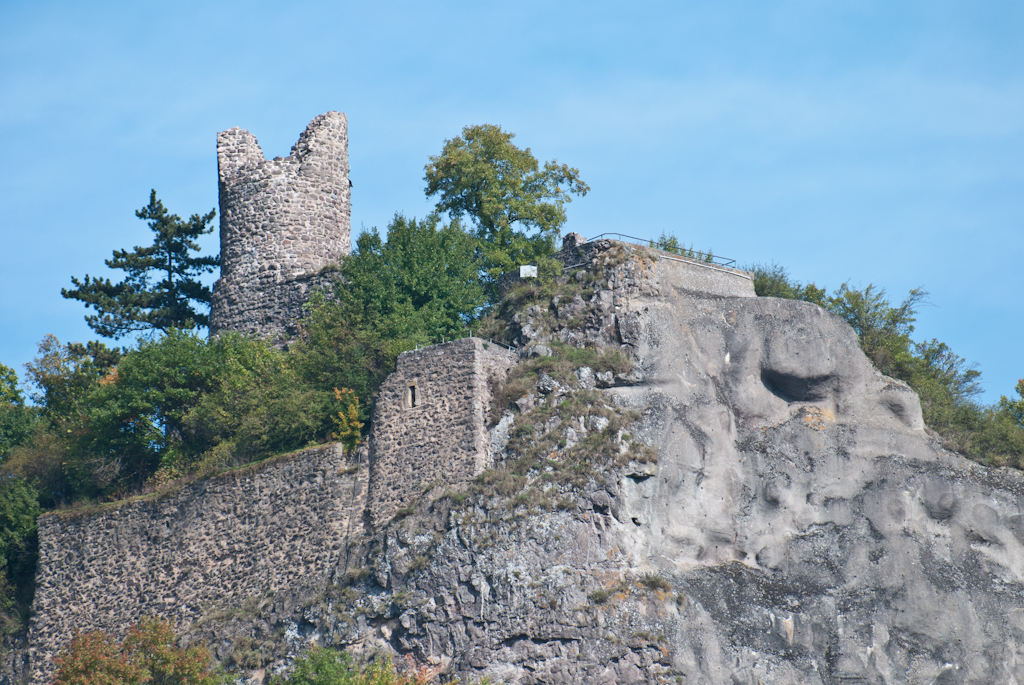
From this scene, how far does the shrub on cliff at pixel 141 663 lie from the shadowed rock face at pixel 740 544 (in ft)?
10.8

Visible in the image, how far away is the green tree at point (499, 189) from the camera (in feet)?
134

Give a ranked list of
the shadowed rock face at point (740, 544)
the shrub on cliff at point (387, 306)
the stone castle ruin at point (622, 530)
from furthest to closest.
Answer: the shrub on cliff at point (387, 306) < the stone castle ruin at point (622, 530) < the shadowed rock face at point (740, 544)

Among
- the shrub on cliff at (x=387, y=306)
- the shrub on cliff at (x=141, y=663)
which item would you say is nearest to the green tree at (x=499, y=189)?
the shrub on cliff at (x=387, y=306)

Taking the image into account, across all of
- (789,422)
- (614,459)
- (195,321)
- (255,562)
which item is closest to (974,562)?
(789,422)

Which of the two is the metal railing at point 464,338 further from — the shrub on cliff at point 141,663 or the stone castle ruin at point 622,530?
the shrub on cliff at point 141,663

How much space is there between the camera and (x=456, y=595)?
103 feet

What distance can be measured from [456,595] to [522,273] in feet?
27.4

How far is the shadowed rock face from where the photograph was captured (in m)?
30.7

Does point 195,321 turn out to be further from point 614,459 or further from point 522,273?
point 614,459

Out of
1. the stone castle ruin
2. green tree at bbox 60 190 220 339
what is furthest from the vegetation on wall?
green tree at bbox 60 190 220 339

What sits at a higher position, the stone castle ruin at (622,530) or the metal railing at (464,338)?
the metal railing at (464,338)

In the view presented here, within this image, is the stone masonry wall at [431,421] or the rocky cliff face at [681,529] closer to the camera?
the rocky cliff face at [681,529]

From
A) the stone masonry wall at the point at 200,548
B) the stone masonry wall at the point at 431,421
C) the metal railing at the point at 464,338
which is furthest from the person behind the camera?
the metal railing at the point at 464,338

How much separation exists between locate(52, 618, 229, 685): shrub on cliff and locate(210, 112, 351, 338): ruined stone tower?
34.4ft
